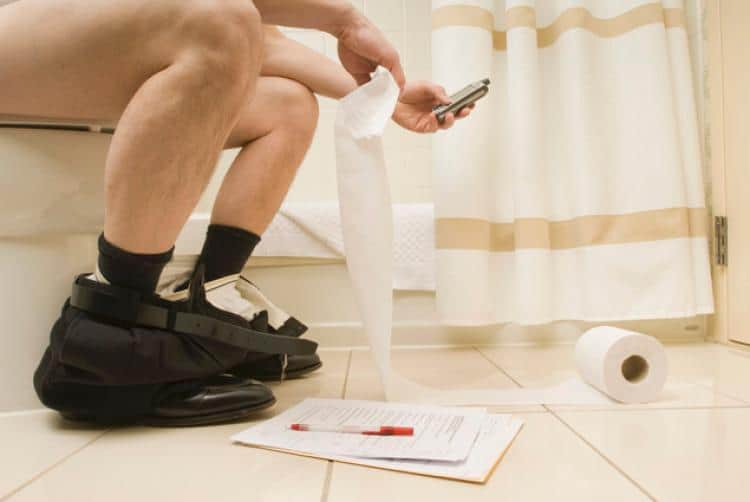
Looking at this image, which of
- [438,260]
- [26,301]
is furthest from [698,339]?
[26,301]

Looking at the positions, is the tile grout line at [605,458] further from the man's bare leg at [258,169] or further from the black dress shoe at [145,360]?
the man's bare leg at [258,169]

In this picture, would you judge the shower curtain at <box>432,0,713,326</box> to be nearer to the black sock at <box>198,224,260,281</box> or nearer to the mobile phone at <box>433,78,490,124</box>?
the mobile phone at <box>433,78,490,124</box>

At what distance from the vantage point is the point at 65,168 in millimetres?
688

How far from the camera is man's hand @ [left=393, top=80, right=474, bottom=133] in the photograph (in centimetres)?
88

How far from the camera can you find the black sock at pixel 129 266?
57cm

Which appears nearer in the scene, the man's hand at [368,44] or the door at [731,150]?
the man's hand at [368,44]

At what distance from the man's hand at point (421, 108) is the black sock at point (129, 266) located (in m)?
0.45

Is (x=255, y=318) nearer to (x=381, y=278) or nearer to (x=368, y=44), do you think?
(x=381, y=278)

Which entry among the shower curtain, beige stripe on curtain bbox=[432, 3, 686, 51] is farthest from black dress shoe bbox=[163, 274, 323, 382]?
beige stripe on curtain bbox=[432, 3, 686, 51]

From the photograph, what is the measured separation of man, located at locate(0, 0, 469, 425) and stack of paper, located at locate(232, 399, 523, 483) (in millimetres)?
74

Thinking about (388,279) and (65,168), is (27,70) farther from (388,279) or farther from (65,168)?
(388,279)

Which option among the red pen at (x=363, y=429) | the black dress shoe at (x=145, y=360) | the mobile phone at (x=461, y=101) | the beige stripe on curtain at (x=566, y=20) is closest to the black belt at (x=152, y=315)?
the black dress shoe at (x=145, y=360)

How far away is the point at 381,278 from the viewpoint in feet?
2.18

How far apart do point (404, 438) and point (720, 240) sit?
0.94 m
